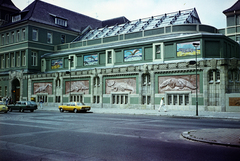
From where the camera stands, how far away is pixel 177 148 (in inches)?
367

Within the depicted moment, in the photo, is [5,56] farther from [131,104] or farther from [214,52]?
[214,52]

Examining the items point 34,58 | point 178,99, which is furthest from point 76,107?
point 34,58

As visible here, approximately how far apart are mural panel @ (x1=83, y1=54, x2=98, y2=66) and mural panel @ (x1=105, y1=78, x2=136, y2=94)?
5790 millimetres

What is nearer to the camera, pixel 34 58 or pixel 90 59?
pixel 90 59

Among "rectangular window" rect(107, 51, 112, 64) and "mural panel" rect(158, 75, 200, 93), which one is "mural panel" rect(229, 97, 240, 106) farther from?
"rectangular window" rect(107, 51, 112, 64)

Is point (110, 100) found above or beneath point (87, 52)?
beneath

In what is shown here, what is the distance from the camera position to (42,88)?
49.0 metres

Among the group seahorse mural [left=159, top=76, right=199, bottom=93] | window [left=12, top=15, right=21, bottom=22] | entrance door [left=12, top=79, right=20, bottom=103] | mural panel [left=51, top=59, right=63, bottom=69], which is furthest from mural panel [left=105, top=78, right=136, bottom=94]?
window [left=12, top=15, right=21, bottom=22]

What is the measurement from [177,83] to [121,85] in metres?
9.33

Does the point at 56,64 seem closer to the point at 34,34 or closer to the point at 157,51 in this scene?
the point at 34,34

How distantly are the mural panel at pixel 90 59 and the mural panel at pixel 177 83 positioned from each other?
1401cm

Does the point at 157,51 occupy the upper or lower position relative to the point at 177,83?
upper

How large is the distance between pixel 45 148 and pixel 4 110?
Result: 23.4 metres

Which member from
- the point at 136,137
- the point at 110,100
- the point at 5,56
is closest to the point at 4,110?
the point at 110,100
